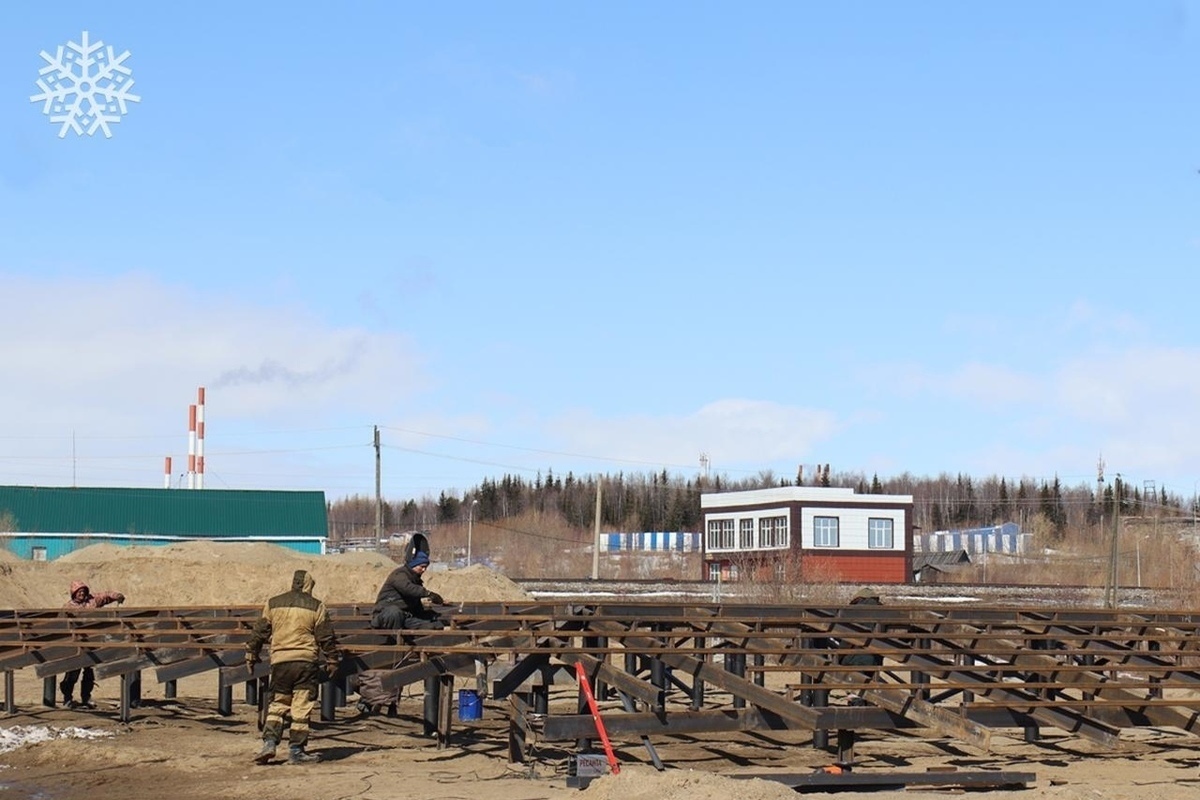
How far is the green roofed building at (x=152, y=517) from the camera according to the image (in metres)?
67.9

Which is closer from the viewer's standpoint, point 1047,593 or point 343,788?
point 343,788

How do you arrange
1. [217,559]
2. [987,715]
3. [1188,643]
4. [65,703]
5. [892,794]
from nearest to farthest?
[892,794] < [987,715] < [1188,643] < [65,703] < [217,559]

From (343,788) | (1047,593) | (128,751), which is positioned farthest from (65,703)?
(1047,593)

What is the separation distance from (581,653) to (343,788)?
2764 mm

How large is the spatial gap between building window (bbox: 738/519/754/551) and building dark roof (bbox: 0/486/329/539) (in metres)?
23.3

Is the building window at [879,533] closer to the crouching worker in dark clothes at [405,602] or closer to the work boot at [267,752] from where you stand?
the crouching worker in dark clothes at [405,602]

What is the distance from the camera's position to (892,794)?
40.5 ft

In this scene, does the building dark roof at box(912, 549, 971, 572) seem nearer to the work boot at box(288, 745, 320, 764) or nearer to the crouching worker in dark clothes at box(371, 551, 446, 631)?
the crouching worker in dark clothes at box(371, 551, 446, 631)

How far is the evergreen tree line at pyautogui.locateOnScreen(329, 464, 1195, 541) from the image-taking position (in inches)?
6024

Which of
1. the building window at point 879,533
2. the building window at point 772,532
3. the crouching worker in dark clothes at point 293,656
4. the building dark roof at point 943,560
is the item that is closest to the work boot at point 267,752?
the crouching worker in dark clothes at point 293,656

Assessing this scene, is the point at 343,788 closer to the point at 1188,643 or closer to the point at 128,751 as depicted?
the point at 128,751

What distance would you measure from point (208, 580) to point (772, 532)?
3682 centimetres

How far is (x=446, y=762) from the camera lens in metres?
14.5

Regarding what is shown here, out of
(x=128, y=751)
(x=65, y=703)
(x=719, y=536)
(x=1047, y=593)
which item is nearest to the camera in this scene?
(x=128, y=751)
